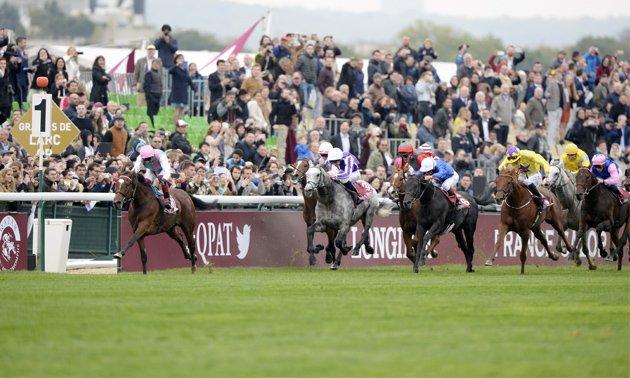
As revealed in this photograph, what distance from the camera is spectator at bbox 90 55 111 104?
19.8 metres

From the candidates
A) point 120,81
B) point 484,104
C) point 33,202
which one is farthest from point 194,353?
point 484,104

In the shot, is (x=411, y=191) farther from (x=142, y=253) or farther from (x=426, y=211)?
(x=142, y=253)

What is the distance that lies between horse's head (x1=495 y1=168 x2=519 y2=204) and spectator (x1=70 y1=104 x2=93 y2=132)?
7.89 meters

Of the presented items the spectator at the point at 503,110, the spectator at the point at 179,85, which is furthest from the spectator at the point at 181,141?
the spectator at the point at 503,110

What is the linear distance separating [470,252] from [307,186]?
3309 millimetres

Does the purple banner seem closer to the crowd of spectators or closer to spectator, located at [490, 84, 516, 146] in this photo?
the crowd of spectators

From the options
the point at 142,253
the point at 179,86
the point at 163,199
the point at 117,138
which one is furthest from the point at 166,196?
the point at 179,86

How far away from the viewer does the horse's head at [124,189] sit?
45.0ft

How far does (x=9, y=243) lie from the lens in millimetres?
14102

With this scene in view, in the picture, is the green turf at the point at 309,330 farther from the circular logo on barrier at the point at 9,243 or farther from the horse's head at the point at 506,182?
the horse's head at the point at 506,182

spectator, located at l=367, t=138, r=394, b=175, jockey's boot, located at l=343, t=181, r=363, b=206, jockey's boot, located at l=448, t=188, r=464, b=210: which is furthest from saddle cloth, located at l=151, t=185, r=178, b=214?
spectator, located at l=367, t=138, r=394, b=175

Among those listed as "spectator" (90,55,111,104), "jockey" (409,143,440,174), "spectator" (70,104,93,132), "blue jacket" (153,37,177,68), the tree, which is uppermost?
the tree

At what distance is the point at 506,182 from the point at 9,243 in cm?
800

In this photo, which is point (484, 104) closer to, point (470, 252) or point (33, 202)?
point (470, 252)
